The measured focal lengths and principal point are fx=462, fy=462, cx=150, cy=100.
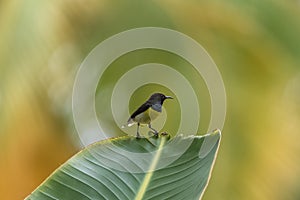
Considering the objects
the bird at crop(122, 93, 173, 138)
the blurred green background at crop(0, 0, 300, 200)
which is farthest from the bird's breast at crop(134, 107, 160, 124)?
the blurred green background at crop(0, 0, 300, 200)

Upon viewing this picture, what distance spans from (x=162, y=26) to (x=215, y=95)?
162 mm

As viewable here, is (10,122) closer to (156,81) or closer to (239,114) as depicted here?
(156,81)

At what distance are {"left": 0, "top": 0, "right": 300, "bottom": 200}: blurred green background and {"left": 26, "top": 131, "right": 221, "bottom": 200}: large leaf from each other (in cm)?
27

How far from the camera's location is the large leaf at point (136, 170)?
505 millimetres

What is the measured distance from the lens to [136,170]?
1.75ft

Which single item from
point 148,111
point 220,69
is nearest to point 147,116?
point 148,111

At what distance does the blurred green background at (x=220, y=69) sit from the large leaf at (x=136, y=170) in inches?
10.5

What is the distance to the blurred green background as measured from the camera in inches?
30.1

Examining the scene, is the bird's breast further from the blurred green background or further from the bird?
the blurred green background

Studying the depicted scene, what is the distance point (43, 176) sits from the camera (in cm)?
78

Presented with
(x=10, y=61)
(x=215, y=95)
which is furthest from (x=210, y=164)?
(x=10, y=61)

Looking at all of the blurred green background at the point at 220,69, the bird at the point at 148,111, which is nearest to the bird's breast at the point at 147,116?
the bird at the point at 148,111

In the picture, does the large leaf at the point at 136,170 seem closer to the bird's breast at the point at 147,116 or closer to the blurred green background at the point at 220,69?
the bird's breast at the point at 147,116

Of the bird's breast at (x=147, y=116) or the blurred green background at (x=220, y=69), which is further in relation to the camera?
the blurred green background at (x=220, y=69)
